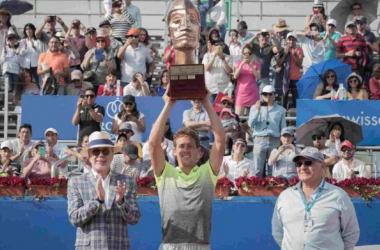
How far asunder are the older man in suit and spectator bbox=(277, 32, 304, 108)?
29.1 feet

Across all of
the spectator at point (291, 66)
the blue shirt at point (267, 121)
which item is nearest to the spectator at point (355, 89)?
the spectator at point (291, 66)

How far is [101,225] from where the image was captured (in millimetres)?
8289

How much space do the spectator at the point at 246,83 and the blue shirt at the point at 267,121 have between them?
1350 mm

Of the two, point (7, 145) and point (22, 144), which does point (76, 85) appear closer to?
point (22, 144)

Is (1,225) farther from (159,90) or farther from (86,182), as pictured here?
(159,90)

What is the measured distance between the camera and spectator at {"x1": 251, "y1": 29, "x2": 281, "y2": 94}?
57.0 feet

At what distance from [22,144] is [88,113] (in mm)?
1138

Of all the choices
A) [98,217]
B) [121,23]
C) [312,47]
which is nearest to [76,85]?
[121,23]

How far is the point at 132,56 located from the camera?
57.3 feet

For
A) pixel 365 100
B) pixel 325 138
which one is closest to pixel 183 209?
pixel 325 138

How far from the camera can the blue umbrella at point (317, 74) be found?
53.7ft

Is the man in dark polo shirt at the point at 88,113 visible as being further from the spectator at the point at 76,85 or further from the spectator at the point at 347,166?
the spectator at the point at 347,166

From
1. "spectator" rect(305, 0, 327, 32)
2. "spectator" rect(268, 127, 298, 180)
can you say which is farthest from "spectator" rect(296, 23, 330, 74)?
"spectator" rect(268, 127, 298, 180)

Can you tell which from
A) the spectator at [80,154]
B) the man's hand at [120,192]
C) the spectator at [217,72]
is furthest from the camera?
the spectator at [217,72]
